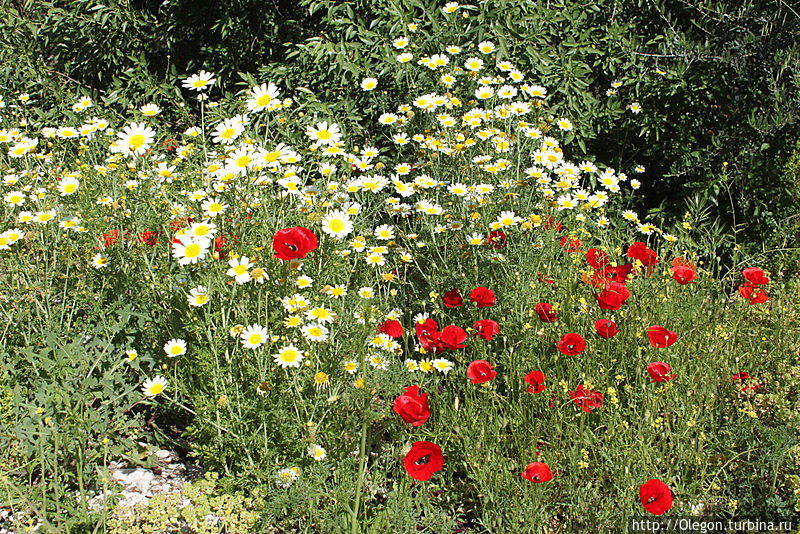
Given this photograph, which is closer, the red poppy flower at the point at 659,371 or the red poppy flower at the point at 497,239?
the red poppy flower at the point at 659,371

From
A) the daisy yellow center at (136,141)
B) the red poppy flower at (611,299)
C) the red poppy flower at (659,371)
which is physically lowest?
the red poppy flower at (659,371)

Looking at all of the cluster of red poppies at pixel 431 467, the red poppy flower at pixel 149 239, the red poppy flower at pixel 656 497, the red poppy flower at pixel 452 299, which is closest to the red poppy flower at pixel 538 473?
the cluster of red poppies at pixel 431 467

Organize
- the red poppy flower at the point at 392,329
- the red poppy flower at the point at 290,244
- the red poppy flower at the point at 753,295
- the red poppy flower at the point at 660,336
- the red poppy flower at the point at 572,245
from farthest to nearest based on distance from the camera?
the red poppy flower at the point at 572,245 < the red poppy flower at the point at 753,295 < the red poppy flower at the point at 392,329 < the red poppy flower at the point at 660,336 < the red poppy flower at the point at 290,244

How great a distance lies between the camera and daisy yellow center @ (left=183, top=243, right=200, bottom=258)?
2236mm

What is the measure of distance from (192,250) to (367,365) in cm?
67

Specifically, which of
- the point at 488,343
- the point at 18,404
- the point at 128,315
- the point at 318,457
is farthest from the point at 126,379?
the point at 488,343

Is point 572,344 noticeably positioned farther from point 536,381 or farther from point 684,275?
point 684,275

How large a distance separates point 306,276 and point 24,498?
1.10 m

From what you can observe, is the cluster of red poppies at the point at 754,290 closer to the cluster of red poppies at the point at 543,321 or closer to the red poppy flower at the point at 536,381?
the cluster of red poppies at the point at 543,321

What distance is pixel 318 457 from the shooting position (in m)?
2.20

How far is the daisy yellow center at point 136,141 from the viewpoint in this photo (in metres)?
2.64

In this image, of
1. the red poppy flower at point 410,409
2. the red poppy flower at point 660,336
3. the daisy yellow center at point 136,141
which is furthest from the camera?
the daisy yellow center at point 136,141

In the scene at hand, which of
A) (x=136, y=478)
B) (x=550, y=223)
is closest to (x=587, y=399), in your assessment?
(x=550, y=223)

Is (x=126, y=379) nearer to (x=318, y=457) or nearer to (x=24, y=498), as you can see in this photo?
(x=24, y=498)
